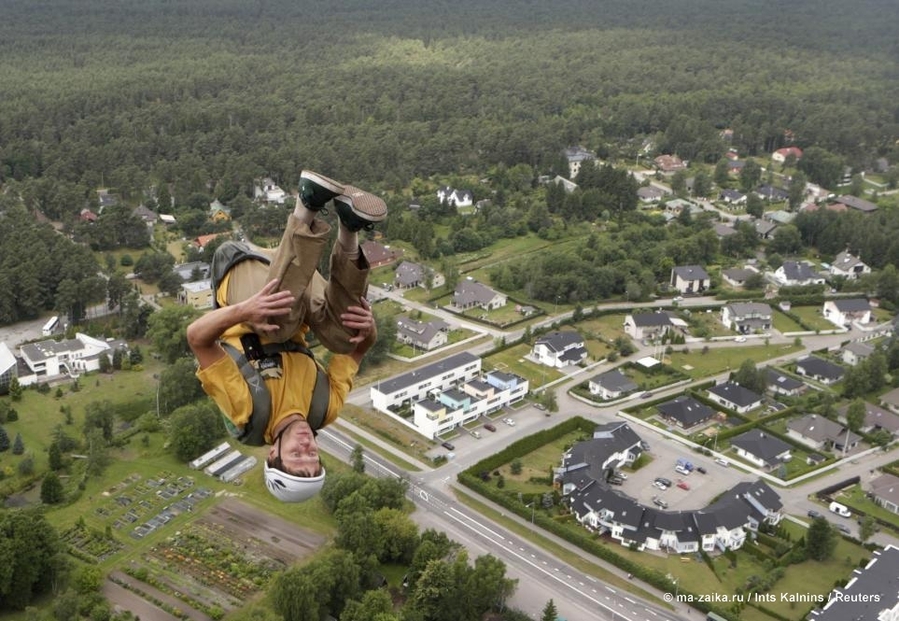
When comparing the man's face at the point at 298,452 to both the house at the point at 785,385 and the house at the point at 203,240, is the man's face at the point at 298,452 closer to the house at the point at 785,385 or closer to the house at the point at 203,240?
the house at the point at 785,385

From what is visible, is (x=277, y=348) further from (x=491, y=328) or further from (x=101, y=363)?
(x=491, y=328)

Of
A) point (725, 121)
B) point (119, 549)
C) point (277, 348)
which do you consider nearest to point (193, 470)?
point (119, 549)

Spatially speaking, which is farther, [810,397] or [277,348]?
[810,397]

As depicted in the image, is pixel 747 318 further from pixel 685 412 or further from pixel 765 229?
pixel 765 229

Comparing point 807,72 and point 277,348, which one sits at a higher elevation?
point 277,348

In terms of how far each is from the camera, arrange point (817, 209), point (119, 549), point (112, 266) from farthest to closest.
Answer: point (817, 209) < point (112, 266) < point (119, 549)

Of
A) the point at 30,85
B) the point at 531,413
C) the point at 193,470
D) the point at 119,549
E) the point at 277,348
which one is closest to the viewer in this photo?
the point at 277,348

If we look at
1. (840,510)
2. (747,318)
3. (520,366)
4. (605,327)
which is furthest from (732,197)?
(840,510)
